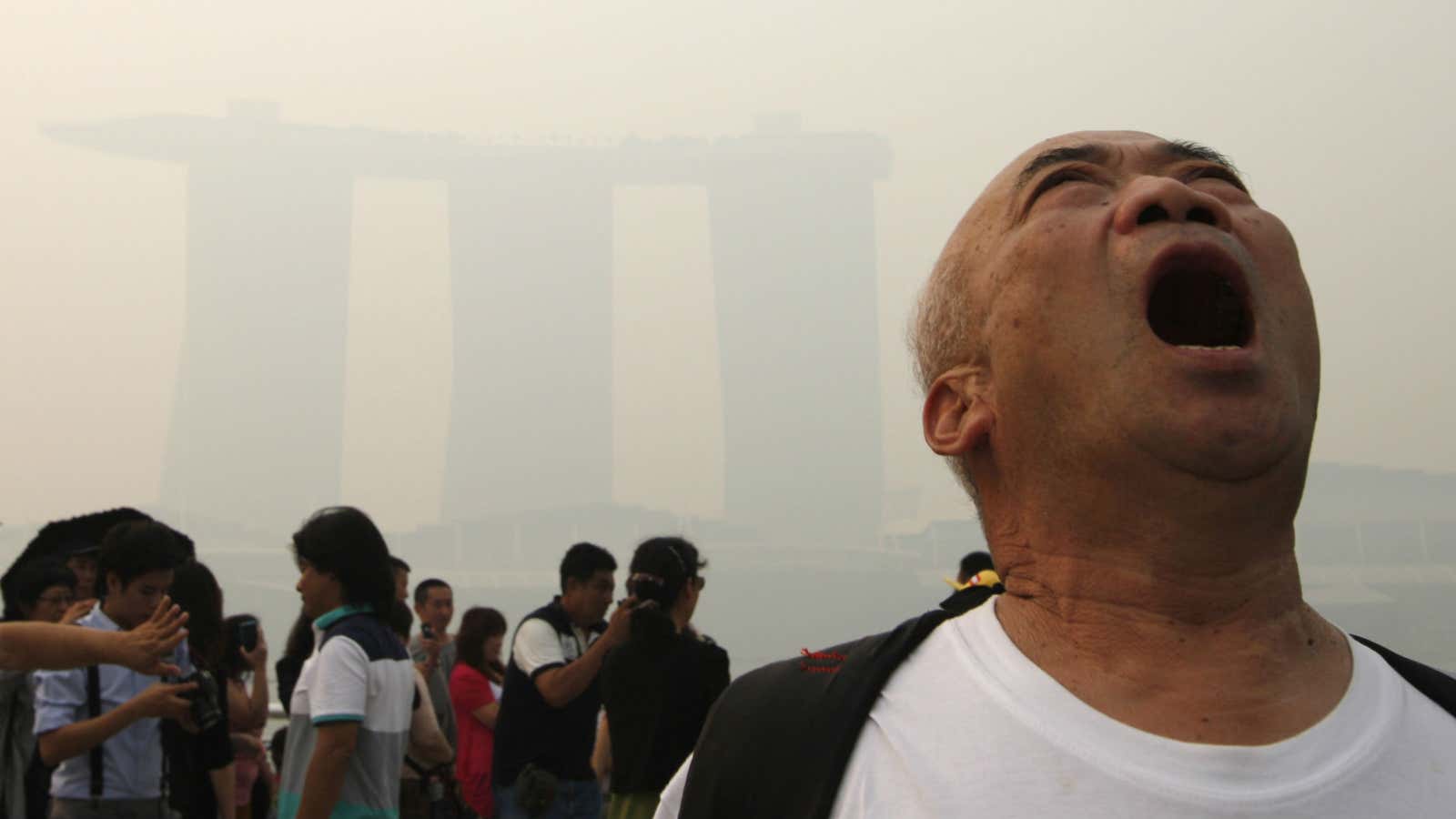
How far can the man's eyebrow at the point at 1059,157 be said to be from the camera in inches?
51.8

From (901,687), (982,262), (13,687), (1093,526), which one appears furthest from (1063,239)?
→ (13,687)

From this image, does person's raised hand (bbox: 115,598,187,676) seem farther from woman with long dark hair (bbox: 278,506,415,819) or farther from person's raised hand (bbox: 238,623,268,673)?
person's raised hand (bbox: 238,623,268,673)

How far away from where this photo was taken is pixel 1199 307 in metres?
1.32

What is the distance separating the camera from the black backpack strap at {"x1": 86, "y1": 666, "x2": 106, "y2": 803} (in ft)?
10.3

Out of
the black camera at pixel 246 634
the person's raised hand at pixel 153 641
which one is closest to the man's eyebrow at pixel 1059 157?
the person's raised hand at pixel 153 641

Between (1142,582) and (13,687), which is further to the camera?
(13,687)

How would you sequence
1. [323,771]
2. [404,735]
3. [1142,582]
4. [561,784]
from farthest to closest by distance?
[561,784], [404,735], [323,771], [1142,582]

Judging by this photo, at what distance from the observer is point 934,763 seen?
1073mm

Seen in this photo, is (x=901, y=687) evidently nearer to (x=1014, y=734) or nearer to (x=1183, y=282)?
(x=1014, y=734)

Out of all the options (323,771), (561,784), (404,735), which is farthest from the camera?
(561,784)

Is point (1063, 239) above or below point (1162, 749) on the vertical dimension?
above

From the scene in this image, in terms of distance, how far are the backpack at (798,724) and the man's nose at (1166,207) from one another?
1.46ft

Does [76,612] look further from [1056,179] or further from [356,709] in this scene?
[1056,179]

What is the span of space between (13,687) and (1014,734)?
296 centimetres
